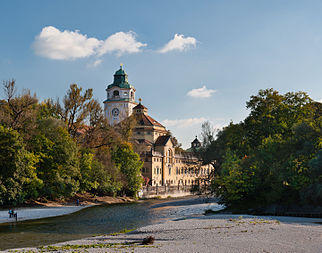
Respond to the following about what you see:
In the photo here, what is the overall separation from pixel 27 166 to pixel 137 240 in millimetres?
25017

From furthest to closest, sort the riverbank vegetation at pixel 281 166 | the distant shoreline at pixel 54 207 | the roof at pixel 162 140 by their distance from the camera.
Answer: the roof at pixel 162 140 → the distant shoreline at pixel 54 207 → the riverbank vegetation at pixel 281 166

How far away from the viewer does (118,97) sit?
128125 mm

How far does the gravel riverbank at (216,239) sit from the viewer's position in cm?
1844

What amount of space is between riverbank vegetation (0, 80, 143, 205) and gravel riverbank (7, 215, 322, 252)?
2187 cm

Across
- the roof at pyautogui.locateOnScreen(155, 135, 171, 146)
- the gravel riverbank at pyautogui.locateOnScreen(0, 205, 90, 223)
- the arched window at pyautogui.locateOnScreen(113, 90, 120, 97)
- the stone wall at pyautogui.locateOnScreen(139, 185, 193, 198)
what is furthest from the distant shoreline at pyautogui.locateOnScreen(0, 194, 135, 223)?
the arched window at pyautogui.locateOnScreen(113, 90, 120, 97)

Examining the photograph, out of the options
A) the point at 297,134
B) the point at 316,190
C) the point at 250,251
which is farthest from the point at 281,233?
the point at 297,134

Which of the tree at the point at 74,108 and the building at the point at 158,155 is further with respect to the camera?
the building at the point at 158,155

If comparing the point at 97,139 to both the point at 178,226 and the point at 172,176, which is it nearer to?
the point at 178,226

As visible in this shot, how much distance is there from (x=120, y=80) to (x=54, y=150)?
8549 cm

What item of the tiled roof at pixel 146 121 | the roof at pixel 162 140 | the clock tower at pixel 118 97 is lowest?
the roof at pixel 162 140

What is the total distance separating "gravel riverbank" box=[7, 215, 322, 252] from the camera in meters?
18.4

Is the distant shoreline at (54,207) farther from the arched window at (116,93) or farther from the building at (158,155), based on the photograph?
the arched window at (116,93)

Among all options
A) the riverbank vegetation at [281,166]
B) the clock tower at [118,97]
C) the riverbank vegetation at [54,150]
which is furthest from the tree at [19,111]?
the clock tower at [118,97]

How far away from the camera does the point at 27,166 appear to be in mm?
42500
